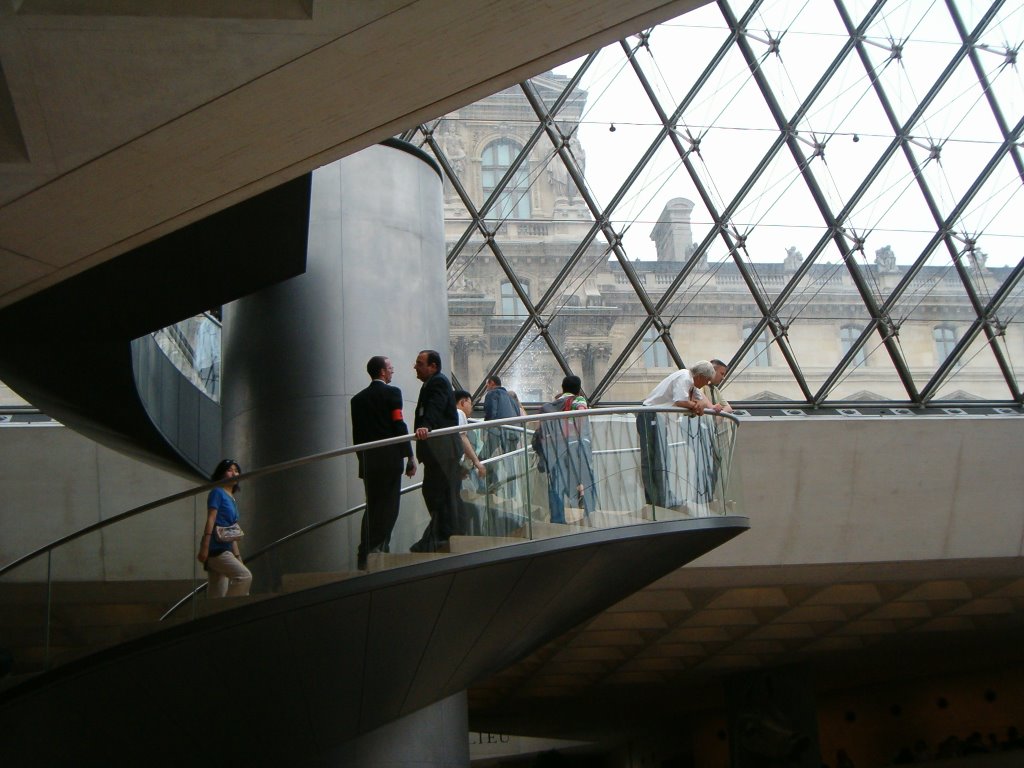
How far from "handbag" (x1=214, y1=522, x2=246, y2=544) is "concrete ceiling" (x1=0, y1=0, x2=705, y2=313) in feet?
10.6

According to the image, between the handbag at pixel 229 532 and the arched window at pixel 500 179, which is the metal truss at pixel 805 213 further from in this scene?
the handbag at pixel 229 532

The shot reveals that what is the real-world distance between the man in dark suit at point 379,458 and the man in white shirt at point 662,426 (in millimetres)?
2362

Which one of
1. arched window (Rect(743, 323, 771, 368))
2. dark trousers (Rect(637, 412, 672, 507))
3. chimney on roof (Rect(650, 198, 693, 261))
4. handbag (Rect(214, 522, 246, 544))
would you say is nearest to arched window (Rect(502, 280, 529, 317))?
chimney on roof (Rect(650, 198, 693, 261))

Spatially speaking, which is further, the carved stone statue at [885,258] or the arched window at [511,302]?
the carved stone statue at [885,258]

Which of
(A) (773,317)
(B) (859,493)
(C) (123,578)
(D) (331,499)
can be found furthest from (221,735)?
(A) (773,317)

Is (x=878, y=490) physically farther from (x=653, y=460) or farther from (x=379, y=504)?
(x=379, y=504)

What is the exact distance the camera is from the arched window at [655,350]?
21656 mm

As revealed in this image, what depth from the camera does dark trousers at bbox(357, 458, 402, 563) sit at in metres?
→ 9.61

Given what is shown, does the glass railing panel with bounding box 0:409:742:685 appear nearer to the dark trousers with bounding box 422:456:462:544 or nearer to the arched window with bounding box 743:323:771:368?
the dark trousers with bounding box 422:456:462:544

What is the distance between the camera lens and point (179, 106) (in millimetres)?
6508

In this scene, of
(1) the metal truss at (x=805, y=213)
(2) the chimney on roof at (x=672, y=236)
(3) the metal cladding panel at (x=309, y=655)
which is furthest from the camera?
(2) the chimney on roof at (x=672, y=236)

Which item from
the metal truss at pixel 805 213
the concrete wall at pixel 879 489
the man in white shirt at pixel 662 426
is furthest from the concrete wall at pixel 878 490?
the man in white shirt at pixel 662 426

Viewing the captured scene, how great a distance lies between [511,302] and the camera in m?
21.3

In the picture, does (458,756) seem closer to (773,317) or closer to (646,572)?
(646,572)
